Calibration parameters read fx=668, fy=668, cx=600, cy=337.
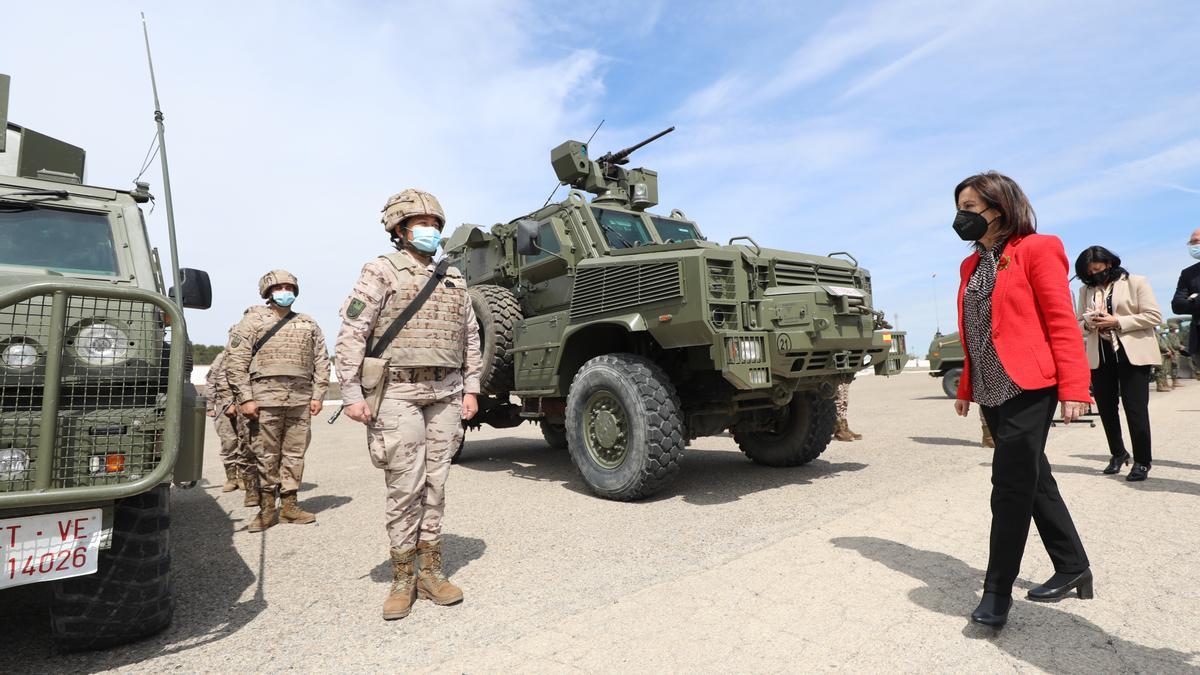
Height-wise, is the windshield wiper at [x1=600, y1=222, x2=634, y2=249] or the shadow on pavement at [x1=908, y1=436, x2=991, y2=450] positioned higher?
the windshield wiper at [x1=600, y1=222, x2=634, y2=249]

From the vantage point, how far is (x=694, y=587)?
119 inches

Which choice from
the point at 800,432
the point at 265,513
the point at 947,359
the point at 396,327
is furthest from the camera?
the point at 947,359

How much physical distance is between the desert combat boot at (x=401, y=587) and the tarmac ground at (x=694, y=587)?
52 millimetres

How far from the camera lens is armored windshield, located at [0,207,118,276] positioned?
10.6 ft

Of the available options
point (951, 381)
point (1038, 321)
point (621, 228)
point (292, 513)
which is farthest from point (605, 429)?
point (951, 381)

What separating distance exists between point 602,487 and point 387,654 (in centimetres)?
267

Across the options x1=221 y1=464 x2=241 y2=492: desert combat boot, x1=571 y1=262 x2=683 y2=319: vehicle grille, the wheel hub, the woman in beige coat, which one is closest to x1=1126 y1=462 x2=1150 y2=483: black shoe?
the woman in beige coat

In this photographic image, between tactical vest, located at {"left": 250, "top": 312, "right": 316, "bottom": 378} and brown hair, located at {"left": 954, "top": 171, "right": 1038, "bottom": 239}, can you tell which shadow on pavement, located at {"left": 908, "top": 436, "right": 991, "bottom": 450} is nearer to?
brown hair, located at {"left": 954, "top": 171, "right": 1038, "bottom": 239}

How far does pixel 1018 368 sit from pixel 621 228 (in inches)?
168

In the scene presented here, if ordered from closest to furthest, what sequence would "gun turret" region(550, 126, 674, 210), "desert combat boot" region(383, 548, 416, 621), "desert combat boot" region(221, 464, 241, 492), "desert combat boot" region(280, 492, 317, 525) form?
"desert combat boot" region(383, 548, 416, 621) < "desert combat boot" region(280, 492, 317, 525) < "desert combat boot" region(221, 464, 241, 492) < "gun turret" region(550, 126, 674, 210)

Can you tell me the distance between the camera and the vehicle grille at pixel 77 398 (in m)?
2.24

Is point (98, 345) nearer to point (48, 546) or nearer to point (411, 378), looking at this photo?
point (48, 546)

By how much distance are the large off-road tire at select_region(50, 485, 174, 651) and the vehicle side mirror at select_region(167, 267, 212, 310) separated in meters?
1.57

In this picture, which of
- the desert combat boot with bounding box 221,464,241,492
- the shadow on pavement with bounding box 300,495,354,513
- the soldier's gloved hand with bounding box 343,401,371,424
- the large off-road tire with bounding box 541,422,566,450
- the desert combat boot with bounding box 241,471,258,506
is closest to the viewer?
the soldier's gloved hand with bounding box 343,401,371,424
